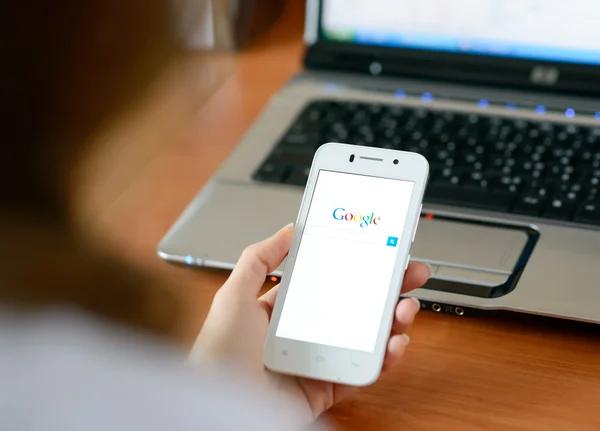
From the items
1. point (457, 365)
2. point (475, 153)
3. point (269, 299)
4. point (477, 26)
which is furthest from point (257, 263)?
point (477, 26)

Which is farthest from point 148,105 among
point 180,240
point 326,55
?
point 180,240

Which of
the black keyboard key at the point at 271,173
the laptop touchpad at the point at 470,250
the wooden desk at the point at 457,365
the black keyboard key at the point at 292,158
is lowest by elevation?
the wooden desk at the point at 457,365

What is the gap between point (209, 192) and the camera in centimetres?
64

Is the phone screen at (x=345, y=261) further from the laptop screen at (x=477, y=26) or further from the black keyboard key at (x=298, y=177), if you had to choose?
the laptop screen at (x=477, y=26)

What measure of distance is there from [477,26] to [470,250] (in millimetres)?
293

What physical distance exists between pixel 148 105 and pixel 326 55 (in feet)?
0.82

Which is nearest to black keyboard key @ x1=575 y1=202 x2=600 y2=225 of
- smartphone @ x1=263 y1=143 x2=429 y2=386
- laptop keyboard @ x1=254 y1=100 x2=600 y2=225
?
laptop keyboard @ x1=254 y1=100 x2=600 y2=225

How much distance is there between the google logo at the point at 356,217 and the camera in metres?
0.49

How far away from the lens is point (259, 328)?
479mm

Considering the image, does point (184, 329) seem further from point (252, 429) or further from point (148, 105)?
point (148, 105)

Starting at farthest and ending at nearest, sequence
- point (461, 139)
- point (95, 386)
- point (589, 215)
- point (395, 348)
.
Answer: point (461, 139), point (589, 215), point (395, 348), point (95, 386)

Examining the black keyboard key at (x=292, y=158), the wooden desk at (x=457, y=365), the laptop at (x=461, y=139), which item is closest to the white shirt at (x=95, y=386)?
the wooden desk at (x=457, y=365)

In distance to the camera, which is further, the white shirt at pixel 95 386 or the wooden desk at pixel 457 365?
the wooden desk at pixel 457 365

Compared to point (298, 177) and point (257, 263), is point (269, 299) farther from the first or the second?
point (298, 177)
